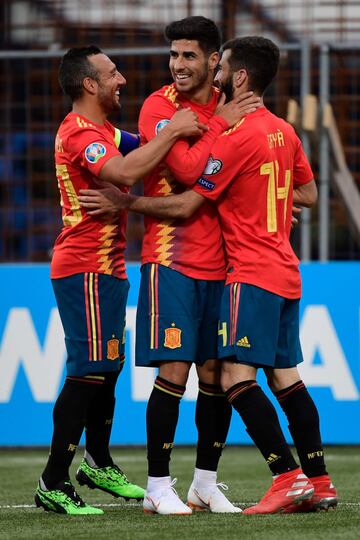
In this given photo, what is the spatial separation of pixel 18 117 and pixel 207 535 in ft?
22.8

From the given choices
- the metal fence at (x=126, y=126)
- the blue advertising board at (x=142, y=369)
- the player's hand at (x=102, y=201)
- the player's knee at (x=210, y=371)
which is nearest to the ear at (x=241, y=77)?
the player's hand at (x=102, y=201)

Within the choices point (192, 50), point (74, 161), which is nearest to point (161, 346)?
point (74, 161)

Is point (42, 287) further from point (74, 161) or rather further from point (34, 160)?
point (74, 161)

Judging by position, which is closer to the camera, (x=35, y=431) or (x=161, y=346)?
(x=161, y=346)

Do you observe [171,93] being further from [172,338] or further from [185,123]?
[172,338]

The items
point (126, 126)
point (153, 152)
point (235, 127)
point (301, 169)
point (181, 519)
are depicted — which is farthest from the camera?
point (126, 126)

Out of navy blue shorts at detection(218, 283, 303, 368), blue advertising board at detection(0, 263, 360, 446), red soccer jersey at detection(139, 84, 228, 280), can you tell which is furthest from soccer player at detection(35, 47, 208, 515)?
blue advertising board at detection(0, 263, 360, 446)

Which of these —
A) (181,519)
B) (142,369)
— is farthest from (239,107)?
(142,369)

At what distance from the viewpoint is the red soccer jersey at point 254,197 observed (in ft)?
17.3

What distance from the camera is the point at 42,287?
900cm

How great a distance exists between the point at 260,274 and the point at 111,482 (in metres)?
1.22

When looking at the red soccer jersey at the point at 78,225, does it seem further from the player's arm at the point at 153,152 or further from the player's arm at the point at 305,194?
the player's arm at the point at 305,194

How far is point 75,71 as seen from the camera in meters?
5.58

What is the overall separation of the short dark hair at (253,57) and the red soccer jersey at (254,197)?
0.14 metres
